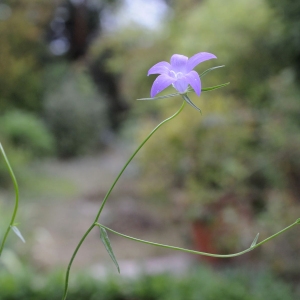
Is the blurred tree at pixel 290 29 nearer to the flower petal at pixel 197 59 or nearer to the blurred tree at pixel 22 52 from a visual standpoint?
the flower petal at pixel 197 59

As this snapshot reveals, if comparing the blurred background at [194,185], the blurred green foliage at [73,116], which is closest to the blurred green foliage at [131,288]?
the blurred background at [194,185]

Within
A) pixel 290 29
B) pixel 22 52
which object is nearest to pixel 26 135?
pixel 22 52

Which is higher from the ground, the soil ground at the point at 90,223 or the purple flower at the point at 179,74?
the purple flower at the point at 179,74

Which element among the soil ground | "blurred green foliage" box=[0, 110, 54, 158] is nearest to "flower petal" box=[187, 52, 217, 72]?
the soil ground

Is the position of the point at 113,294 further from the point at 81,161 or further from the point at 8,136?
the point at 81,161

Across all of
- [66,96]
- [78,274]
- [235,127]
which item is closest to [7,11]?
[66,96]

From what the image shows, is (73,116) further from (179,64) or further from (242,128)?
(179,64)

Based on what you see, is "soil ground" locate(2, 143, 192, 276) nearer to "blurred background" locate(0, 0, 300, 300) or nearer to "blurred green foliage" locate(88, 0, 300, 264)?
"blurred background" locate(0, 0, 300, 300)
